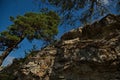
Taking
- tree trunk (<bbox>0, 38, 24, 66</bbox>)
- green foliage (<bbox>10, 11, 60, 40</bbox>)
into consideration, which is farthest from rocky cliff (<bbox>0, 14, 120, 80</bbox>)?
tree trunk (<bbox>0, 38, 24, 66</bbox>)

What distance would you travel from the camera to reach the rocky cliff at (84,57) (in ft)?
32.0

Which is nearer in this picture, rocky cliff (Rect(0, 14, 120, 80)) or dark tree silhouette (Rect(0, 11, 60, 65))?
rocky cliff (Rect(0, 14, 120, 80))

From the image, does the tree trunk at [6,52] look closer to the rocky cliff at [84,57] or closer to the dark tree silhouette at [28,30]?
the dark tree silhouette at [28,30]

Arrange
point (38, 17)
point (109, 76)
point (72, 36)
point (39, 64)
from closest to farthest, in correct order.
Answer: point (109, 76)
point (39, 64)
point (72, 36)
point (38, 17)

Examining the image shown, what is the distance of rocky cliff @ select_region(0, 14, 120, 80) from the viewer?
975 cm

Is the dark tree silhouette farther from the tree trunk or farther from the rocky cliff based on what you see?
the rocky cliff

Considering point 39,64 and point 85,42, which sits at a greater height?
point 85,42

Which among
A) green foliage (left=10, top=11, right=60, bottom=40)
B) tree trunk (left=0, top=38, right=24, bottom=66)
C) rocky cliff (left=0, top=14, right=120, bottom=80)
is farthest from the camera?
green foliage (left=10, top=11, right=60, bottom=40)

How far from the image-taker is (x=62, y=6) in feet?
38.7

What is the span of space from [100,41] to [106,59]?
3.78 feet

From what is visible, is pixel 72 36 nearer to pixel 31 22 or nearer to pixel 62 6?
pixel 62 6

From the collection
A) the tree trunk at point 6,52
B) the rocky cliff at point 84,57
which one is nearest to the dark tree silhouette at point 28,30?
the tree trunk at point 6,52

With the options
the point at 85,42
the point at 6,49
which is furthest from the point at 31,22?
the point at 85,42

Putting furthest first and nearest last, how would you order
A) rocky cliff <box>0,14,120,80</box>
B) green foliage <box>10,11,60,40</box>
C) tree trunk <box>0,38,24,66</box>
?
green foliage <box>10,11,60,40</box> → tree trunk <box>0,38,24,66</box> → rocky cliff <box>0,14,120,80</box>
